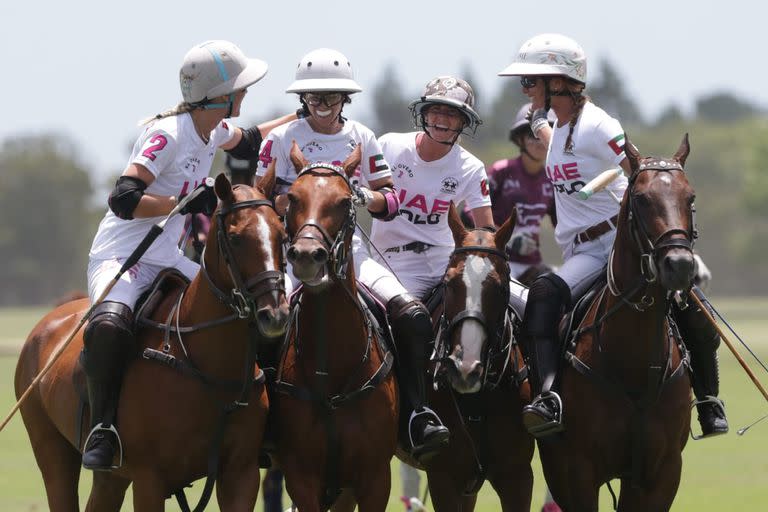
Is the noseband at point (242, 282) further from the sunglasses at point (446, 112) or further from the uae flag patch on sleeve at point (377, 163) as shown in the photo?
the sunglasses at point (446, 112)

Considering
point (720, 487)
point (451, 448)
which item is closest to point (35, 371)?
point (451, 448)

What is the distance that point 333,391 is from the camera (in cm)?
893

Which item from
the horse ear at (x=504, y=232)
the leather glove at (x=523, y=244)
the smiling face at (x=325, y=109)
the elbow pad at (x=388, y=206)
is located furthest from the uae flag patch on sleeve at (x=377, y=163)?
the leather glove at (x=523, y=244)

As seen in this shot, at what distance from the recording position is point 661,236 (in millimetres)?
8438

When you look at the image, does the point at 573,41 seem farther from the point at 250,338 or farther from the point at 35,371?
the point at 35,371

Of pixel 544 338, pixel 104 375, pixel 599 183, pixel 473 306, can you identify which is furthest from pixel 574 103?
pixel 104 375

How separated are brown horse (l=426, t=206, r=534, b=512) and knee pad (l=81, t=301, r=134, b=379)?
197cm

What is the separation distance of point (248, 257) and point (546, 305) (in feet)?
7.54

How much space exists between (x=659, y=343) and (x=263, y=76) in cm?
301

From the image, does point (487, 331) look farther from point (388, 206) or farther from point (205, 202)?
point (205, 202)

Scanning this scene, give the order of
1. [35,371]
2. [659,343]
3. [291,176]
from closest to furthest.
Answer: [659,343] < [291,176] < [35,371]

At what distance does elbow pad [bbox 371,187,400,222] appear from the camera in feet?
31.2

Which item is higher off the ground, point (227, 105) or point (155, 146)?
point (227, 105)

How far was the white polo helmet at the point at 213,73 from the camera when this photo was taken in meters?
9.30
